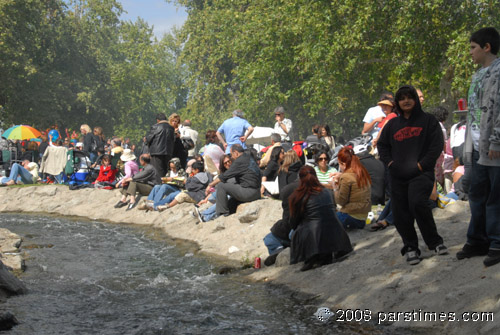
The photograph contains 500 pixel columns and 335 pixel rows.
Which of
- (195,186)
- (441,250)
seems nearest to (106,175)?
(195,186)

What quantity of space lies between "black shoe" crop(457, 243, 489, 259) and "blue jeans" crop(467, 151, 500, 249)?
0.13ft

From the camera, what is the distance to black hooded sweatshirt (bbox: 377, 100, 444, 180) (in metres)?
7.43

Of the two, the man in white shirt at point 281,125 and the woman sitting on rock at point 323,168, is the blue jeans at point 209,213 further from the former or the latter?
the man in white shirt at point 281,125

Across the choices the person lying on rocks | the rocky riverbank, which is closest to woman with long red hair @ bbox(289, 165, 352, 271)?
the rocky riverbank

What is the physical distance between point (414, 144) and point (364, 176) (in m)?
2.49

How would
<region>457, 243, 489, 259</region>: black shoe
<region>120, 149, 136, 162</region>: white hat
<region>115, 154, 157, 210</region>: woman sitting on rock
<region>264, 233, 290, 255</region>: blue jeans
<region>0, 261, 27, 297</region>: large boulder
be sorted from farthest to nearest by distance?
<region>120, 149, 136, 162</region>: white hat, <region>115, 154, 157, 210</region>: woman sitting on rock, <region>264, 233, 290, 255</region>: blue jeans, <region>0, 261, 27, 297</region>: large boulder, <region>457, 243, 489, 259</region>: black shoe

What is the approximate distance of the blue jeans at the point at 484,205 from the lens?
6.56 meters

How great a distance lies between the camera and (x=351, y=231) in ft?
33.1

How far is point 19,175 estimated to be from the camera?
23359mm

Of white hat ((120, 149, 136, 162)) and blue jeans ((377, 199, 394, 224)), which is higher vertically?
white hat ((120, 149, 136, 162))

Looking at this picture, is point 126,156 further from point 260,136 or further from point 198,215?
point 198,215

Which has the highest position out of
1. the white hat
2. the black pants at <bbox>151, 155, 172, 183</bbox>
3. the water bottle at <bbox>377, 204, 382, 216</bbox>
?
the white hat

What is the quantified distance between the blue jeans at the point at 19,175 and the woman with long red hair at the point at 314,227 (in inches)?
642

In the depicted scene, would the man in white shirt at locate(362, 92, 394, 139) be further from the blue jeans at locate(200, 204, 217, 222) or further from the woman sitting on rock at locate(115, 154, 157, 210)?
the woman sitting on rock at locate(115, 154, 157, 210)
